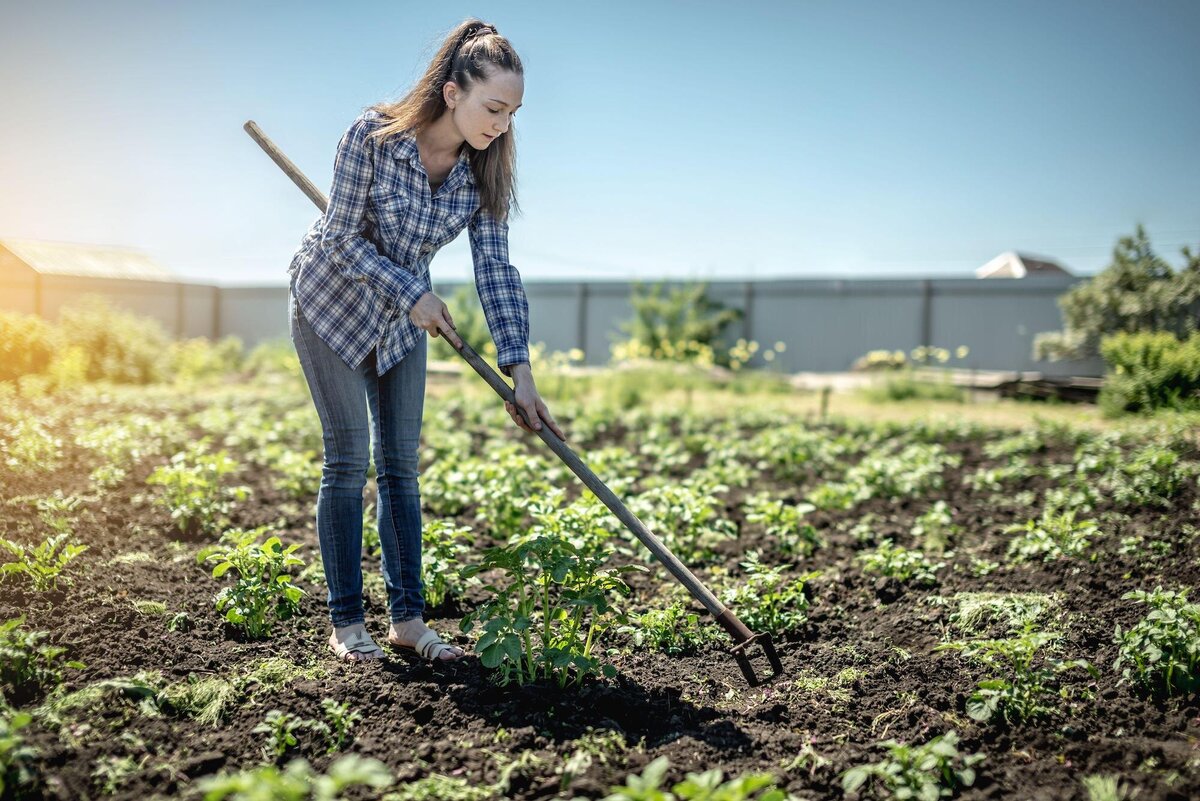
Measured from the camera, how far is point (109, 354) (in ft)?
33.8

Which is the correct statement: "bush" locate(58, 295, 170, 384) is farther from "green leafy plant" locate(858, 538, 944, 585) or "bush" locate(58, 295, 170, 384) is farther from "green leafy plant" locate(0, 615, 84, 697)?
"green leafy plant" locate(858, 538, 944, 585)

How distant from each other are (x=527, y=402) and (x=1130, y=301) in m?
11.5

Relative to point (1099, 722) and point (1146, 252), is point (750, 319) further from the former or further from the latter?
point (1099, 722)

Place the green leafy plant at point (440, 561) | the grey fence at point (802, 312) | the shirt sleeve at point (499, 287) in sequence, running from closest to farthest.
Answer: the shirt sleeve at point (499, 287)
the green leafy plant at point (440, 561)
the grey fence at point (802, 312)

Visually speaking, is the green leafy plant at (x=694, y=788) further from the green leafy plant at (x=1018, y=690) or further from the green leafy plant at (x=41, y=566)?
the green leafy plant at (x=41, y=566)

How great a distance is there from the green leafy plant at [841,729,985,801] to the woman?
1077mm

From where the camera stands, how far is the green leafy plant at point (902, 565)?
3.06 meters

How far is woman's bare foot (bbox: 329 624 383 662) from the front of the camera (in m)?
2.21

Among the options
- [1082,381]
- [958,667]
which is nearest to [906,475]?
[958,667]

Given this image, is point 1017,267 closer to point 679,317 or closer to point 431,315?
point 679,317

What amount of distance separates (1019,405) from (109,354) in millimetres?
10993

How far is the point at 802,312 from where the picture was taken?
54.1 ft

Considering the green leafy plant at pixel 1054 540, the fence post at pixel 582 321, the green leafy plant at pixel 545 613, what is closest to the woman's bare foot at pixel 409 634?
the green leafy plant at pixel 545 613

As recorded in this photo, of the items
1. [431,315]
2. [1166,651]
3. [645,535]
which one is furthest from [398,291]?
[1166,651]
